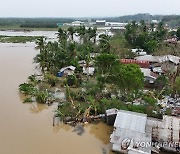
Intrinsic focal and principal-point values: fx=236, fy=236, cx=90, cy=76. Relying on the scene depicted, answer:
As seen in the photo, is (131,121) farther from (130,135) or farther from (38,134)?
(38,134)

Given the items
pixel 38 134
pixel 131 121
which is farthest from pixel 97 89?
pixel 38 134

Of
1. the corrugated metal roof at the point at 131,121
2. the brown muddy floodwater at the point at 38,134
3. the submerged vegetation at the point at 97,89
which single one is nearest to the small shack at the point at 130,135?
the corrugated metal roof at the point at 131,121

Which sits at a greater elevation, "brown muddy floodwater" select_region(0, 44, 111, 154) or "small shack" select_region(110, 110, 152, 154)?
"small shack" select_region(110, 110, 152, 154)

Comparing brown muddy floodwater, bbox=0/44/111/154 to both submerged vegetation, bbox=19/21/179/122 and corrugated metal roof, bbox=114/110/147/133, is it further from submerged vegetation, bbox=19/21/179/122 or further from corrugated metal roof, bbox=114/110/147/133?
corrugated metal roof, bbox=114/110/147/133

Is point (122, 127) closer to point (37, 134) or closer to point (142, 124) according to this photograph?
point (142, 124)

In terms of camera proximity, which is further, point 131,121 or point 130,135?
point 131,121

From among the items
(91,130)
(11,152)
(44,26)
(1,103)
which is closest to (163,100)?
(91,130)

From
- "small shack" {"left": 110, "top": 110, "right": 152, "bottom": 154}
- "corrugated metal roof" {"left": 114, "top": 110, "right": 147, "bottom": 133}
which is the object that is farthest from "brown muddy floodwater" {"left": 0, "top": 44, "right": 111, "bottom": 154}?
"corrugated metal roof" {"left": 114, "top": 110, "right": 147, "bottom": 133}

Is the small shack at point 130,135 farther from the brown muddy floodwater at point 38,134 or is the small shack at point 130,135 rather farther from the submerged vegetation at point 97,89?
the submerged vegetation at point 97,89
